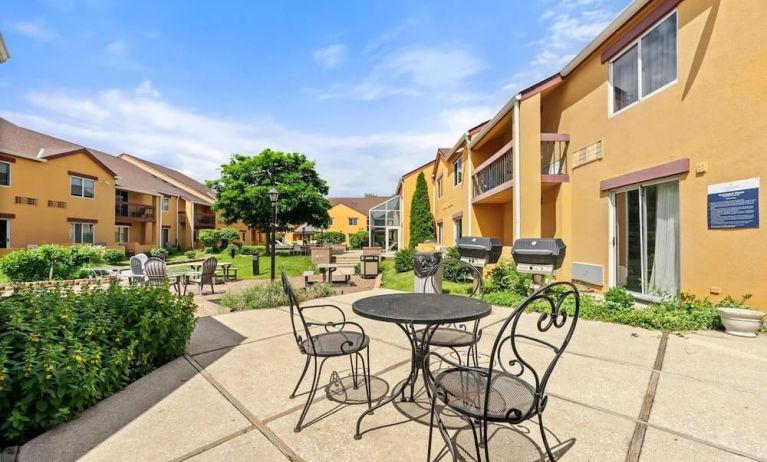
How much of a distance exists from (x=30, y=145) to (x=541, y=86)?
2770 cm

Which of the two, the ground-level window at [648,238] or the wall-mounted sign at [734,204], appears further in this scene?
the ground-level window at [648,238]

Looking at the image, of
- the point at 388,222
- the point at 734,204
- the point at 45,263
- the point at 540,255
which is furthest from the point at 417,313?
the point at 388,222

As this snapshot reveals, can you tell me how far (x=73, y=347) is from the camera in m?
2.71

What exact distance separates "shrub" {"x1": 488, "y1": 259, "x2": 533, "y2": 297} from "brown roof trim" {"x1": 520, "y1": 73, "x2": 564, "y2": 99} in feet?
15.9

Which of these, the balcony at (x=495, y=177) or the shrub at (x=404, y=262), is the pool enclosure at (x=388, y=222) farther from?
the balcony at (x=495, y=177)

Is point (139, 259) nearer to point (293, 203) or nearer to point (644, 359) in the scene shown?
point (644, 359)

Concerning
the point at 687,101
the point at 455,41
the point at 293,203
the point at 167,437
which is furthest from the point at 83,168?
the point at 687,101

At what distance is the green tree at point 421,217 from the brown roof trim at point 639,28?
1434cm

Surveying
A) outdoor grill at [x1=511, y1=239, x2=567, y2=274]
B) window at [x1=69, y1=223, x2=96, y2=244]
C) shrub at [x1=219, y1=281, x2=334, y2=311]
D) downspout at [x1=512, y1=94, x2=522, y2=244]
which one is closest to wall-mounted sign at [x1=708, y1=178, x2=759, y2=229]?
outdoor grill at [x1=511, y1=239, x2=567, y2=274]

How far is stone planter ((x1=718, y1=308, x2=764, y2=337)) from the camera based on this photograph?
4659 millimetres

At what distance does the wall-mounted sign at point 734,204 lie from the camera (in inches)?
195

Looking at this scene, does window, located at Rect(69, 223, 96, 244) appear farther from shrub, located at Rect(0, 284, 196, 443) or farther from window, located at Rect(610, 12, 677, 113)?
window, located at Rect(610, 12, 677, 113)

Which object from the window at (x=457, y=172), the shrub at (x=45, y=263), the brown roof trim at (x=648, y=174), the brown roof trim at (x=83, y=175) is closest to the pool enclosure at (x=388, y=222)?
the window at (x=457, y=172)

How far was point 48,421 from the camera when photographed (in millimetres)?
2502
